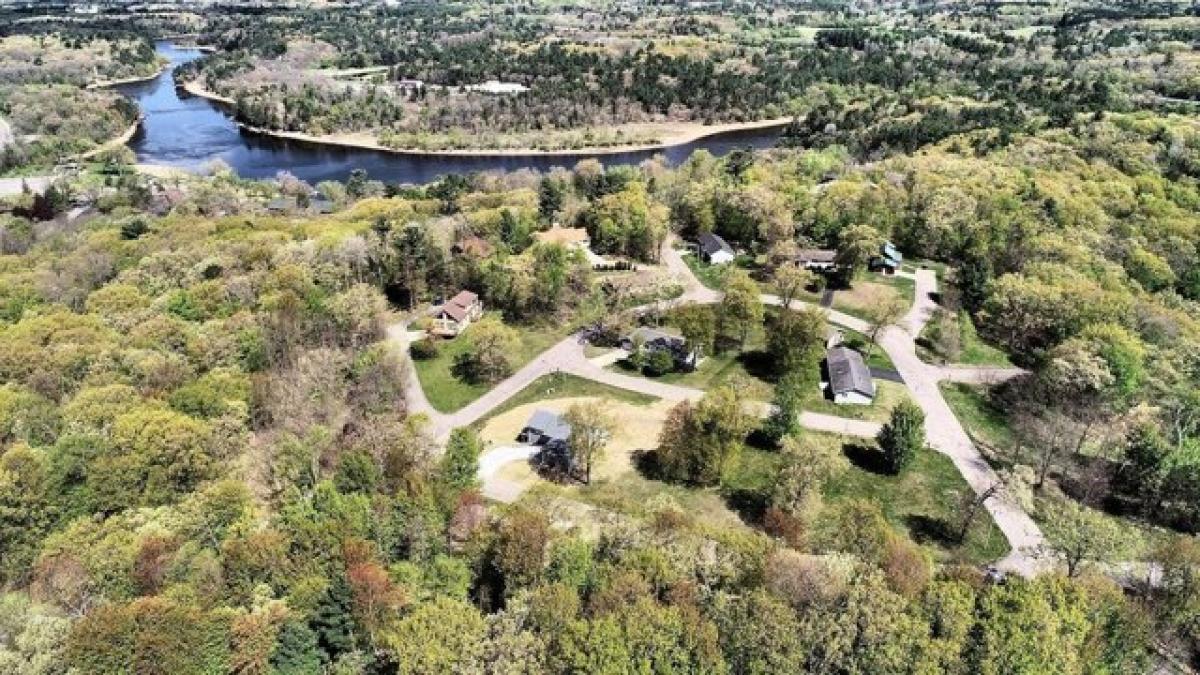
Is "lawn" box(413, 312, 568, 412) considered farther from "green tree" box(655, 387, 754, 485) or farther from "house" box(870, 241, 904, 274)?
"house" box(870, 241, 904, 274)

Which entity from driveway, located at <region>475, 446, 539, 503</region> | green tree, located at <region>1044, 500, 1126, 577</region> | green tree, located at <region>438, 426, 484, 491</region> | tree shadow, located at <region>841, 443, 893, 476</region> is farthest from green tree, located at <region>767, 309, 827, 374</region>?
green tree, located at <region>438, 426, 484, 491</region>

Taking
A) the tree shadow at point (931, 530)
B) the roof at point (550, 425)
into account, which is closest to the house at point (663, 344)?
the roof at point (550, 425)

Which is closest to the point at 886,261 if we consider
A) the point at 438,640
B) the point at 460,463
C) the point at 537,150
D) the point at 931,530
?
the point at 931,530

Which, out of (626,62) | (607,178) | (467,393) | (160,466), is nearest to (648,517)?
(467,393)

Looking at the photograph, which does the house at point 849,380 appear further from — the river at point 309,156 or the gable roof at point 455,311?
the river at point 309,156

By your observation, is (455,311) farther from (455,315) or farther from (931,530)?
(931,530)
